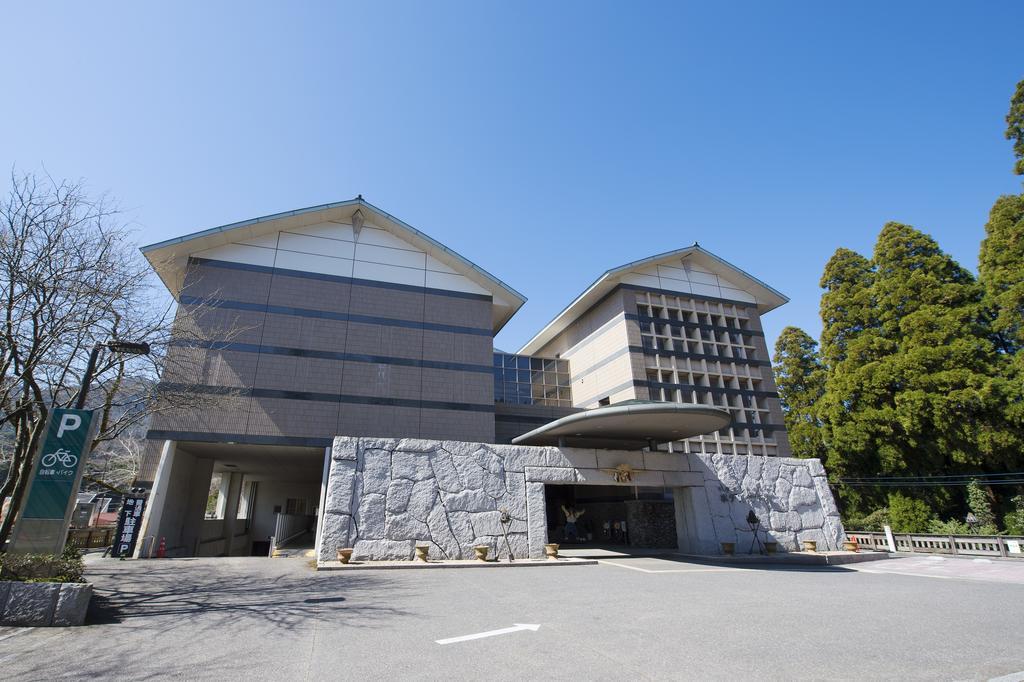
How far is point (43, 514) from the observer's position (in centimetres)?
849

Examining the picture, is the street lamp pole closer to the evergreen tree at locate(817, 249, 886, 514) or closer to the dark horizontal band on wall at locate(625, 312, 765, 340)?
the dark horizontal band on wall at locate(625, 312, 765, 340)

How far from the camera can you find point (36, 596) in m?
7.36

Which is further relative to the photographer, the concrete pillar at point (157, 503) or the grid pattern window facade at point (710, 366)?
the grid pattern window facade at point (710, 366)

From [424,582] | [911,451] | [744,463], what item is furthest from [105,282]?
[911,451]

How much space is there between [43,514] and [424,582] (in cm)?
790

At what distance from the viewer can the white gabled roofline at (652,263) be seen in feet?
106

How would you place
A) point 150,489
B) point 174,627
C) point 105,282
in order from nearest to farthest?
point 174,627 < point 105,282 < point 150,489

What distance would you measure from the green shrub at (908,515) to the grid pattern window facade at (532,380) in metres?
20.0

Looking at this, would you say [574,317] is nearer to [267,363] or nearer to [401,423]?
[401,423]

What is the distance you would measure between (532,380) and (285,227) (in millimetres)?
19125

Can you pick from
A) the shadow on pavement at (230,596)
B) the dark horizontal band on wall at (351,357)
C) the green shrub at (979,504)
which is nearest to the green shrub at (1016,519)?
the green shrub at (979,504)

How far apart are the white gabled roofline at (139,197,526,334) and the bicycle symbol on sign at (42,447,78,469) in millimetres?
16436

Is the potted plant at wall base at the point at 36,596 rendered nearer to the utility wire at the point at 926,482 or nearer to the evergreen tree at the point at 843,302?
the utility wire at the point at 926,482

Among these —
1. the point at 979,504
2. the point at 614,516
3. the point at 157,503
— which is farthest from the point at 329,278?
the point at 979,504
